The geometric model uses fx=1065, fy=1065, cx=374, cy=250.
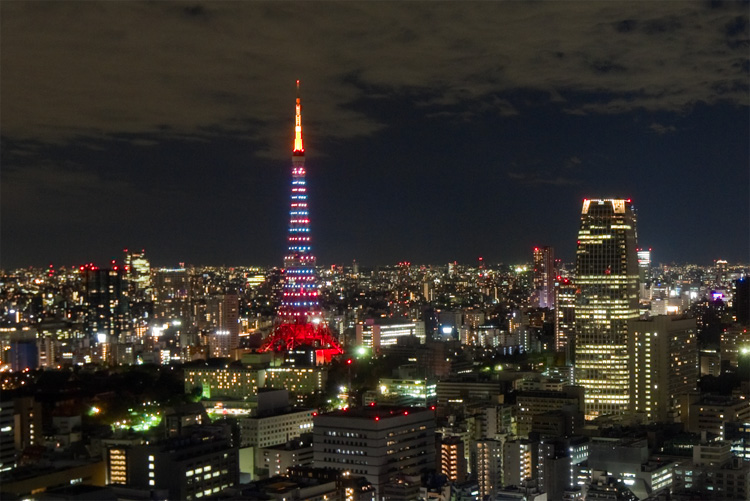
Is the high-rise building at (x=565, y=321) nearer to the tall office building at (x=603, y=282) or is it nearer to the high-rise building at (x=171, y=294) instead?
the tall office building at (x=603, y=282)

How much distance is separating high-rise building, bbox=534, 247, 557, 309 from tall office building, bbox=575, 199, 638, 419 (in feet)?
38.9

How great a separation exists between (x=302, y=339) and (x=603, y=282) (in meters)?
6.27

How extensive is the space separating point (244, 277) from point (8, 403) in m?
26.1

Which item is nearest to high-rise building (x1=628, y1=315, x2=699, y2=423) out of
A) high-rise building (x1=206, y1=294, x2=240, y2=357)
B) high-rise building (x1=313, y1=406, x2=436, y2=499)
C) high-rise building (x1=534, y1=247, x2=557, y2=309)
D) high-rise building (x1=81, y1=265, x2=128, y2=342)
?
high-rise building (x1=313, y1=406, x2=436, y2=499)

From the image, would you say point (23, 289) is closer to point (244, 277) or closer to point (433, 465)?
point (244, 277)

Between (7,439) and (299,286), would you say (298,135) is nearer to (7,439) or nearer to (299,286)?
(299,286)

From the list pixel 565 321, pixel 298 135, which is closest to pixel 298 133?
pixel 298 135

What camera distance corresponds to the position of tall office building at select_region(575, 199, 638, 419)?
17.2 m

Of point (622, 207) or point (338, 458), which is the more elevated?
point (622, 207)

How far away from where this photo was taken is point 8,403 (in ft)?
41.5

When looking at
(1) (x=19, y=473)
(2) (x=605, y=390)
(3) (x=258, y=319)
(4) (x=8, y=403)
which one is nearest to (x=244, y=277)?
(3) (x=258, y=319)

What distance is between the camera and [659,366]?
633 inches

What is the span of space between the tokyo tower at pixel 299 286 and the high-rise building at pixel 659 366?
22.2ft

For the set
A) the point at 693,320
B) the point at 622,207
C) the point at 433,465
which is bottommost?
the point at 433,465
